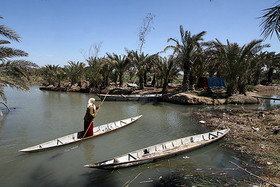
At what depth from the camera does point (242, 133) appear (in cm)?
980

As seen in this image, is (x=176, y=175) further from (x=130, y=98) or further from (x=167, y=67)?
(x=167, y=67)

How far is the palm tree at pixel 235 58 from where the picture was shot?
1953 cm

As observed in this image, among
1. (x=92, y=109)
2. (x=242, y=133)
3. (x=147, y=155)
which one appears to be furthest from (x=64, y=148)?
(x=242, y=133)

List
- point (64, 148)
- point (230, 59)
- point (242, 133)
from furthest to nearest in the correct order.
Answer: point (230, 59)
point (242, 133)
point (64, 148)

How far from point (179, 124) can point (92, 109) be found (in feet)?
20.2

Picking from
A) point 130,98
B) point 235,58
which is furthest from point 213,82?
point 130,98

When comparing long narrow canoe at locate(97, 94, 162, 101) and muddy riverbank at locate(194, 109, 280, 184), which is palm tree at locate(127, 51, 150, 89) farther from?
muddy riverbank at locate(194, 109, 280, 184)

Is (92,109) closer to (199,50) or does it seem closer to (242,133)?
(242,133)

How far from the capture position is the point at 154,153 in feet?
23.6

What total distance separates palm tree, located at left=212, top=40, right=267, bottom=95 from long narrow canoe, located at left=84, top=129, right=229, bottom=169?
42.6ft

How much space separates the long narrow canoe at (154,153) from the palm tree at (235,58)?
13.0 meters

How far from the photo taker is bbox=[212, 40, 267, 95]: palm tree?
64.1 feet

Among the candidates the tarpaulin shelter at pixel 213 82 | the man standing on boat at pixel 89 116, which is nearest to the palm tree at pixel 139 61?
the tarpaulin shelter at pixel 213 82

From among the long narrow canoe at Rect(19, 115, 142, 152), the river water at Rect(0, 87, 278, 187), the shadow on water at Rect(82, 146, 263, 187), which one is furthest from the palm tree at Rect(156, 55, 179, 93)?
the shadow on water at Rect(82, 146, 263, 187)
